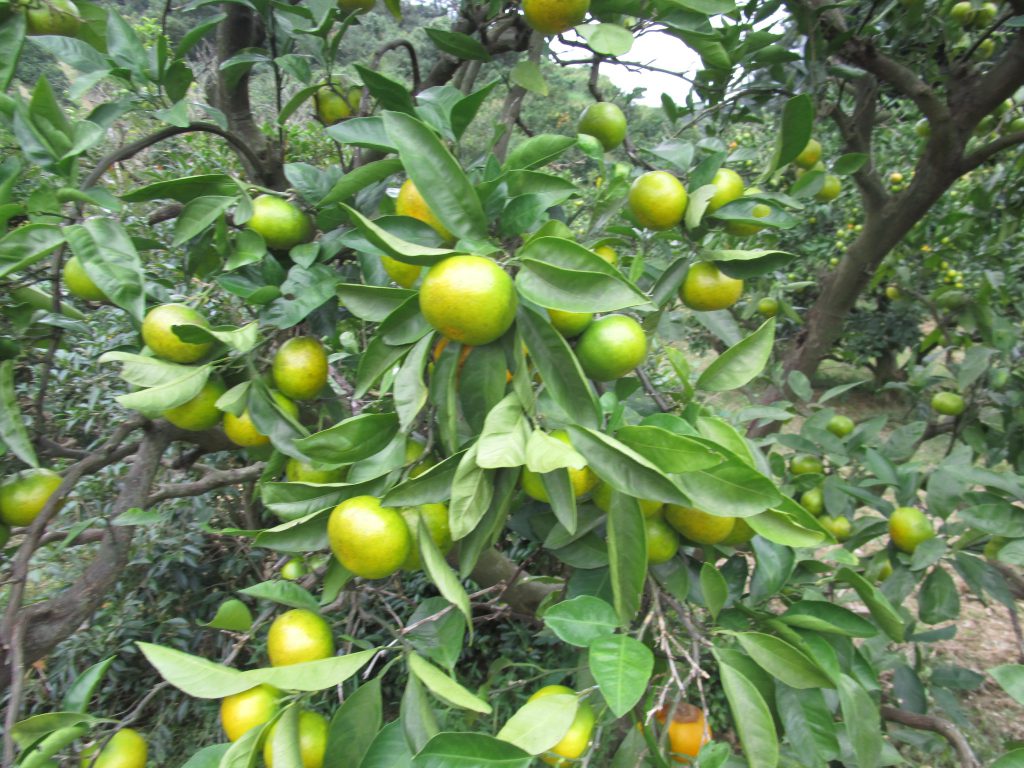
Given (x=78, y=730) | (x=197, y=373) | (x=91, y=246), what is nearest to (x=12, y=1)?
(x=91, y=246)

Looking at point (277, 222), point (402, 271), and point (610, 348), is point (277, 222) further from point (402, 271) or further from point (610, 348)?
point (610, 348)

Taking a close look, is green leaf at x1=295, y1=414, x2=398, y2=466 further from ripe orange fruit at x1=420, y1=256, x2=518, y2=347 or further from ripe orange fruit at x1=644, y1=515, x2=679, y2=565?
ripe orange fruit at x1=644, y1=515, x2=679, y2=565

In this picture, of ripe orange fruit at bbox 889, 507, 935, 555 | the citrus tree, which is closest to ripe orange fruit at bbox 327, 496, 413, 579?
the citrus tree

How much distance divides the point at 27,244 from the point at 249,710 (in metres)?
0.57

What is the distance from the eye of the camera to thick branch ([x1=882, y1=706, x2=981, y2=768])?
0.81 meters

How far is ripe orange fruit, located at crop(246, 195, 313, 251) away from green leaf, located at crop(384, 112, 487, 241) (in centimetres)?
30

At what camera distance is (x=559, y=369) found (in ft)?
1.85

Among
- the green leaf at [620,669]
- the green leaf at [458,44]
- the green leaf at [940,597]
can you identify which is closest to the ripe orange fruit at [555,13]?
the green leaf at [458,44]

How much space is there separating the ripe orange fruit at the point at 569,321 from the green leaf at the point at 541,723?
1.29ft

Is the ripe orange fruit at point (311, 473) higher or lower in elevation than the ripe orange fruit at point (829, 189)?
lower

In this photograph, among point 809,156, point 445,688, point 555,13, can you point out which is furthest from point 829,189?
point 445,688

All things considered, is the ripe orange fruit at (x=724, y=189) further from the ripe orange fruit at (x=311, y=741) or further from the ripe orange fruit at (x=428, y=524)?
the ripe orange fruit at (x=311, y=741)

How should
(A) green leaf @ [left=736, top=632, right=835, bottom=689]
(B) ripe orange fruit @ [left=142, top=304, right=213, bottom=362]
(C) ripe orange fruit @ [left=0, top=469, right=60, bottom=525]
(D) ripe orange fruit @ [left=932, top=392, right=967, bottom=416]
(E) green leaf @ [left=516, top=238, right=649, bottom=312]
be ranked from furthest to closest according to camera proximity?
1. (D) ripe orange fruit @ [left=932, top=392, right=967, bottom=416]
2. (C) ripe orange fruit @ [left=0, top=469, right=60, bottom=525]
3. (B) ripe orange fruit @ [left=142, top=304, right=213, bottom=362]
4. (A) green leaf @ [left=736, top=632, right=835, bottom=689]
5. (E) green leaf @ [left=516, top=238, right=649, bottom=312]

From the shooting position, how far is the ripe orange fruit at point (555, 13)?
0.72 metres
